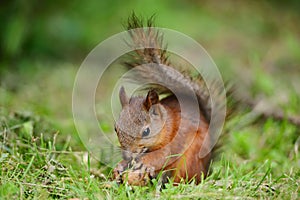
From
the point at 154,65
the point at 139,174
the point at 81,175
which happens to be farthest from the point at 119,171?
the point at 154,65

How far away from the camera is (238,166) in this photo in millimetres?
3564

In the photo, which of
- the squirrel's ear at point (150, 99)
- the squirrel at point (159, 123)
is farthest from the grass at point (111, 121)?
the squirrel's ear at point (150, 99)

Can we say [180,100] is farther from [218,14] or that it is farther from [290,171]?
[218,14]

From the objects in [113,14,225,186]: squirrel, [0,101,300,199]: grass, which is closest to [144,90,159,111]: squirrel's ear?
[113,14,225,186]: squirrel

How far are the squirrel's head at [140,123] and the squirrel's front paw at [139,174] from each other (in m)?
0.09

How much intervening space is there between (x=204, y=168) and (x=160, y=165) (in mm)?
335

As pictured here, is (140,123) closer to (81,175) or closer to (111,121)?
(81,175)

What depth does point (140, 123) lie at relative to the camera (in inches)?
121

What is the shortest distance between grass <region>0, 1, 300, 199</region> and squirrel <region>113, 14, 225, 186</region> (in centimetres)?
12

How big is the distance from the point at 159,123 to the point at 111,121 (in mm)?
1308

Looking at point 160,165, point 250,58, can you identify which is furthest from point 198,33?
point 160,165

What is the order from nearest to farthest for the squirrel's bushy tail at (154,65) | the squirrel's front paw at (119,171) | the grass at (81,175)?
the grass at (81,175) < the squirrel's front paw at (119,171) < the squirrel's bushy tail at (154,65)

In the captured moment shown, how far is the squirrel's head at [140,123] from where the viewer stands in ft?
9.89

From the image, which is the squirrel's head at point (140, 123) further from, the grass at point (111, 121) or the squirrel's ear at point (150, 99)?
the grass at point (111, 121)
